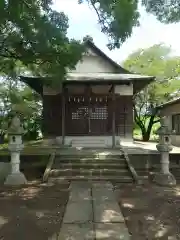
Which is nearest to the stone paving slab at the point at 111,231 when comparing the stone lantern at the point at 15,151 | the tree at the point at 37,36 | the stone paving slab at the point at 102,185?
the stone paving slab at the point at 102,185

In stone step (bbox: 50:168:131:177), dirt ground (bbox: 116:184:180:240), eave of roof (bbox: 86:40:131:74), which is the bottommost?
dirt ground (bbox: 116:184:180:240)

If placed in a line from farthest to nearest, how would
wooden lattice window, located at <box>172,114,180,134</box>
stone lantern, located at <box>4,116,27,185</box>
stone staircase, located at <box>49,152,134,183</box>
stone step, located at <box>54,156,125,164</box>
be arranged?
1. wooden lattice window, located at <box>172,114,180,134</box>
2. stone step, located at <box>54,156,125,164</box>
3. stone staircase, located at <box>49,152,134,183</box>
4. stone lantern, located at <box>4,116,27,185</box>

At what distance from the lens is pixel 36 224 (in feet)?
18.1

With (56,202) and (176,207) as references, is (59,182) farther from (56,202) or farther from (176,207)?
(176,207)

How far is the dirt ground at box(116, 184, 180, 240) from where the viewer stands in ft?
16.8

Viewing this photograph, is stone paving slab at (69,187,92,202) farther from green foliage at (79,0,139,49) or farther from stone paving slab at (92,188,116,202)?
green foliage at (79,0,139,49)

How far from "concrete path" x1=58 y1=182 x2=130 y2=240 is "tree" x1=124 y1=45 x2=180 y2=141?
17.4 metres

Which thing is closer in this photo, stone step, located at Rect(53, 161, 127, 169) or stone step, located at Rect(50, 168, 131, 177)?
stone step, located at Rect(50, 168, 131, 177)

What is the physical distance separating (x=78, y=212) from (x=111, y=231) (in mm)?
1257

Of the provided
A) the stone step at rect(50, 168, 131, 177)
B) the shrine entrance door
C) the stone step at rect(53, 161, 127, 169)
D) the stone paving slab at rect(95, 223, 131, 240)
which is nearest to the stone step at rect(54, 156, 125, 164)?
the stone step at rect(53, 161, 127, 169)

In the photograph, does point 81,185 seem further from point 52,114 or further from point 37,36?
point 52,114

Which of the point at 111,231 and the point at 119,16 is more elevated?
the point at 119,16

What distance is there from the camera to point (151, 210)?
6492 mm

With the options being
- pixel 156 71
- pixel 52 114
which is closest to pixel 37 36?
pixel 52 114
